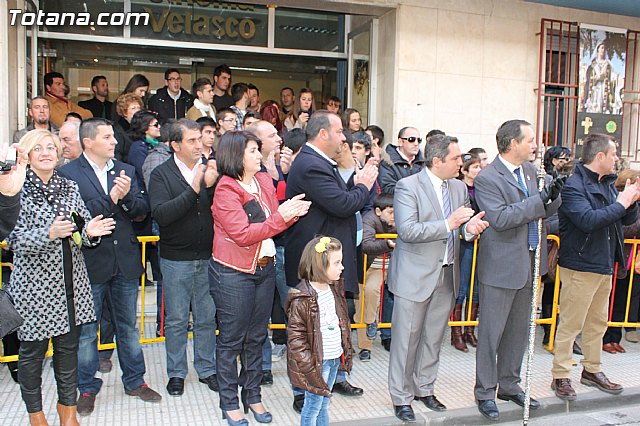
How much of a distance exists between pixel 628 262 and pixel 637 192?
1819 millimetres

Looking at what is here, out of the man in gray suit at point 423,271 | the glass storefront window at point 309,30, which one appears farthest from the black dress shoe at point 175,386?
the glass storefront window at point 309,30

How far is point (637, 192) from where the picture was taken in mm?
5508

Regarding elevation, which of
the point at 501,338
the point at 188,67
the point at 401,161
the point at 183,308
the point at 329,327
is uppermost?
the point at 188,67

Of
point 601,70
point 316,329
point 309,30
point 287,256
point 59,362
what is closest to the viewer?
point 316,329

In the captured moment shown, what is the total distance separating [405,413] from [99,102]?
7589mm

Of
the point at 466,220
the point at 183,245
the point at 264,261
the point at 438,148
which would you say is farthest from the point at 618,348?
the point at 183,245

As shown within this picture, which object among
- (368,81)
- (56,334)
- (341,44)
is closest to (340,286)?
(56,334)

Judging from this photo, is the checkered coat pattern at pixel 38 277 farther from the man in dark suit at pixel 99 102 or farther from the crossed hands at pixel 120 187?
the man in dark suit at pixel 99 102

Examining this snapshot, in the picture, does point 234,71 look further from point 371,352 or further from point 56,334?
point 56,334

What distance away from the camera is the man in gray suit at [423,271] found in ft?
16.8

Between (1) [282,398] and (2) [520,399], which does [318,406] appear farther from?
(2) [520,399]

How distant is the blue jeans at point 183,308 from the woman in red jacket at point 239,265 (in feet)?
2.00

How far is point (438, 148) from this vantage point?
16.9 feet

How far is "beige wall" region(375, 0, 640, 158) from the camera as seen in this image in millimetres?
10203
